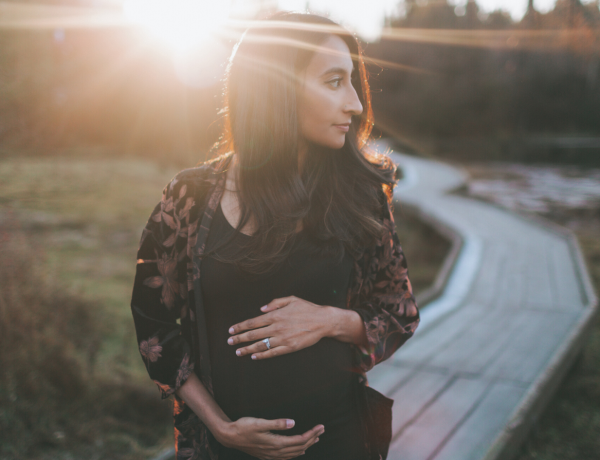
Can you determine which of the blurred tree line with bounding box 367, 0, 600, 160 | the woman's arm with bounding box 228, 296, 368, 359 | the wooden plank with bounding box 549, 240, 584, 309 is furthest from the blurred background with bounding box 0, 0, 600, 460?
the blurred tree line with bounding box 367, 0, 600, 160

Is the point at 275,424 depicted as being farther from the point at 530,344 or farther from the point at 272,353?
the point at 530,344

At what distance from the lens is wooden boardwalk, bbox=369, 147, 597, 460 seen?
2.28 meters

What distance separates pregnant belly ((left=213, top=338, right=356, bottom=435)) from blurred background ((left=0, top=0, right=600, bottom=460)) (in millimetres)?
1003

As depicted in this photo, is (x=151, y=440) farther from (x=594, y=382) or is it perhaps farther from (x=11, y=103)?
(x=594, y=382)

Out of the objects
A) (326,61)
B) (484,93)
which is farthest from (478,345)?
(484,93)

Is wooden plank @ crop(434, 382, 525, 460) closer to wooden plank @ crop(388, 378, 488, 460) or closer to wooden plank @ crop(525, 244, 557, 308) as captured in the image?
wooden plank @ crop(388, 378, 488, 460)

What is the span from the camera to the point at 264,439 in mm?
1107

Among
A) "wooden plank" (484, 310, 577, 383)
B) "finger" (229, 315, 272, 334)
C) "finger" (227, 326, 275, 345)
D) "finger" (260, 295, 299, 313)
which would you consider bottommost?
"wooden plank" (484, 310, 577, 383)

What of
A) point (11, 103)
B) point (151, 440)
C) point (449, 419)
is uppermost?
point (11, 103)

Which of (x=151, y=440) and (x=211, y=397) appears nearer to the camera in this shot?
(x=211, y=397)

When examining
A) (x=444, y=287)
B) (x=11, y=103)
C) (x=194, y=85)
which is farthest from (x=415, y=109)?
(x=11, y=103)

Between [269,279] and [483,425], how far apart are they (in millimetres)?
1807

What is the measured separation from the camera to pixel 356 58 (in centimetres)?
137

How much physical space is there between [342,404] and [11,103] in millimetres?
2808
